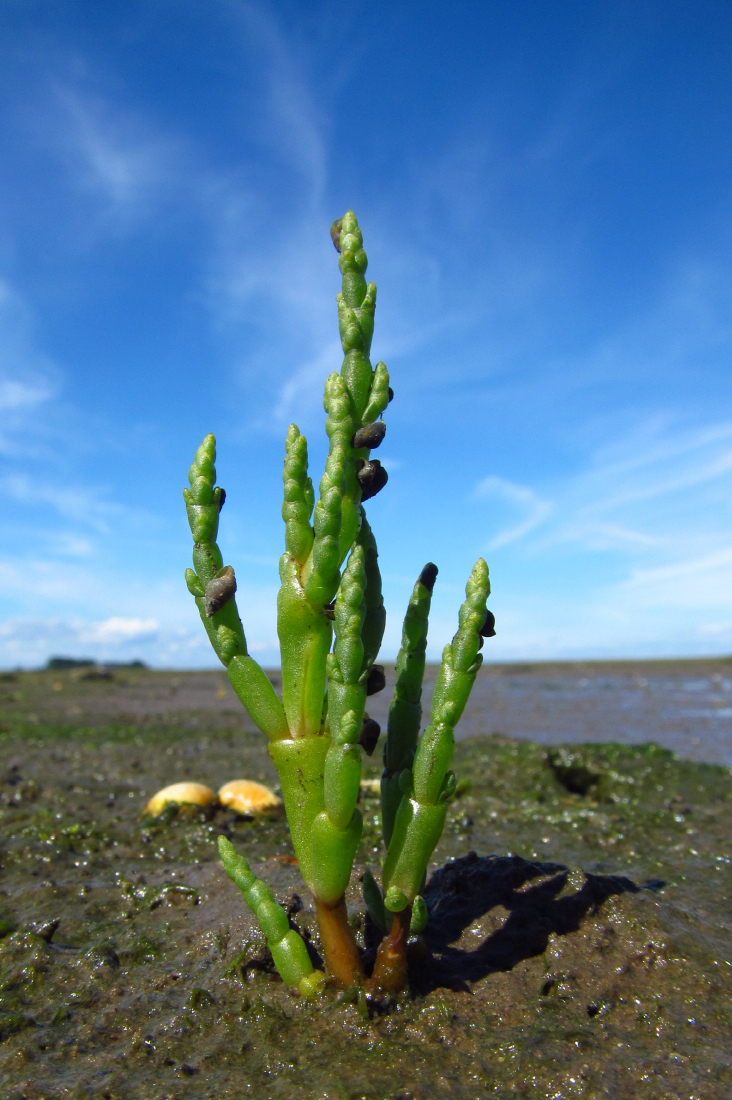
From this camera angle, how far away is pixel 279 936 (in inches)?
107

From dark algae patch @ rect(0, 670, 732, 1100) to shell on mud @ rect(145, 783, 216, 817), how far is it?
0.15 metres

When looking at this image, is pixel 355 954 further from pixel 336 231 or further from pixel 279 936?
pixel 336 231

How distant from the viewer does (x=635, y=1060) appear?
2445mm

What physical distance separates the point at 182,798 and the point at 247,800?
51 centimetres

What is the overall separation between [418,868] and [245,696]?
0.88 m

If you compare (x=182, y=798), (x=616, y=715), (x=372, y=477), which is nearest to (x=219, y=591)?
(x=372, y=477)

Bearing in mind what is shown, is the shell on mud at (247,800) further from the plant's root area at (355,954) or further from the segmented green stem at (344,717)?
the segmented green stem at (344,717)

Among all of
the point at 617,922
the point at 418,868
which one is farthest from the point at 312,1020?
the point at 617,922

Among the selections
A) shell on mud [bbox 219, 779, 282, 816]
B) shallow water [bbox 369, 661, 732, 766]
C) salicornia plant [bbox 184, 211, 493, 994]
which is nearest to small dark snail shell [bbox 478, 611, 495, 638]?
salicornia plant [bbox 184, 211, 493, 994]

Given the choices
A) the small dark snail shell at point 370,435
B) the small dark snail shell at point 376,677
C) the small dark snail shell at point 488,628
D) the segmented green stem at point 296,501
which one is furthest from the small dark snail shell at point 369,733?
the small dark snail shell at point 370,435

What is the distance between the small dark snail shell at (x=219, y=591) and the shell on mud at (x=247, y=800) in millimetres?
3703

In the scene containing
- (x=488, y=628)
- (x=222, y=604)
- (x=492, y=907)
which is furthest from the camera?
(x=492, y=907)

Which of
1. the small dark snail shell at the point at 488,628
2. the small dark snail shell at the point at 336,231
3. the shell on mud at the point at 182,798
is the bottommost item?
the shell on mud at the point at 182,798

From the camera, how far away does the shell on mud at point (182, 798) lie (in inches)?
228
